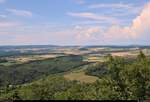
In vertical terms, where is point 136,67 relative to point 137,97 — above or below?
above

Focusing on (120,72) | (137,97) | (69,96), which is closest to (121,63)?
(120,72)

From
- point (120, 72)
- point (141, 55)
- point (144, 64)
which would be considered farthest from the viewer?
point (141, 55)

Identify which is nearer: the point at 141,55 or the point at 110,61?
the point at 110,61

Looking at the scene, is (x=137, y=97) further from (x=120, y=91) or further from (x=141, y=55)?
(x=141, y=55)

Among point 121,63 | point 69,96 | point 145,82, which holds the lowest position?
point 69,96

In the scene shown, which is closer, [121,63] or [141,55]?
[121,63]

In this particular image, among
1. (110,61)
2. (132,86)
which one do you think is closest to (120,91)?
(132,86)

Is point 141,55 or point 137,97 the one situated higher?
point 141,55

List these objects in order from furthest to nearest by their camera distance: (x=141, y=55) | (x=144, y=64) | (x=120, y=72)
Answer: (x=141, y=55) → (x=144, y=64) → (x=120, y=72)

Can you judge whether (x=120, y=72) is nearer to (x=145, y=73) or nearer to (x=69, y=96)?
(x=145, y=73)
